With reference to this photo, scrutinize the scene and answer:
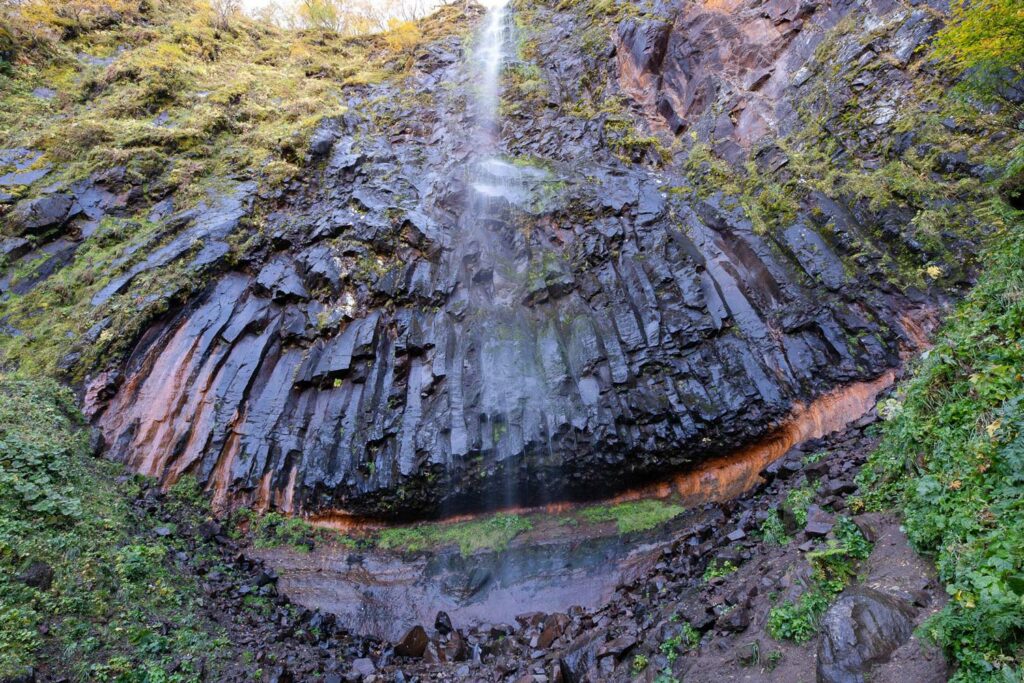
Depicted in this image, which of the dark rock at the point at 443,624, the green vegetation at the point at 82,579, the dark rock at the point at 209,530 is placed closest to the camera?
the green vegetation at the point at 82,579

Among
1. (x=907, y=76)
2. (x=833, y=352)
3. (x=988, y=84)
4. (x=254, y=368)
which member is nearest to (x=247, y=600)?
(x=254, y=368)

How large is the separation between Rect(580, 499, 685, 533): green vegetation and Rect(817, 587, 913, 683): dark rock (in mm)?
6028

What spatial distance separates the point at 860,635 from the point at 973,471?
5.90 ft

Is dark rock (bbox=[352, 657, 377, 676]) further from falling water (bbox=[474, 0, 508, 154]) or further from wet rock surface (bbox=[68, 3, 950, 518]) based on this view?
falling water (bbox=[474, 0, 508, 154])

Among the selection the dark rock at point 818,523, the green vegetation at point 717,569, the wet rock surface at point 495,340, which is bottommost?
the green vegetation at point 717,569

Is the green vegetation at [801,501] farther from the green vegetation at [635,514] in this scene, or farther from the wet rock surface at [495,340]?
the green vegetation at [635,514]

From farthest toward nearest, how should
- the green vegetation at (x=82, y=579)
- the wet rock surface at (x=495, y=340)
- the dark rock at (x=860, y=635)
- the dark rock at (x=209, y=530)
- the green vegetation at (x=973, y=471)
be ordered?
1. the wet rock surface at (x=495, y=340)
2. the dark rock at (x=209, y=530)
3. the green vegetation at (x=82, y=579)
4. the dark rock at (x=860, y=635)
5. the green vegetation at (x=973, y=471)

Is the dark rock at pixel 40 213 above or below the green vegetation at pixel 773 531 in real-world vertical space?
above

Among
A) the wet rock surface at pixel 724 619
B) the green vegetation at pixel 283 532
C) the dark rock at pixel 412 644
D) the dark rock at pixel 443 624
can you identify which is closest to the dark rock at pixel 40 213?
the green vegetation at pixel 283 532

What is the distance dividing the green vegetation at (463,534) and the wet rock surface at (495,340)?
0.41 meters

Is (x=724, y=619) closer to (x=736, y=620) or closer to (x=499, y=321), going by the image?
(x=736, y=620)

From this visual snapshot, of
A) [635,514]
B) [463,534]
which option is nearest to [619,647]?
[635,514]

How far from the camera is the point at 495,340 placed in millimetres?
12797

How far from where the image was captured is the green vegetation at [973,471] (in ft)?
11.1
